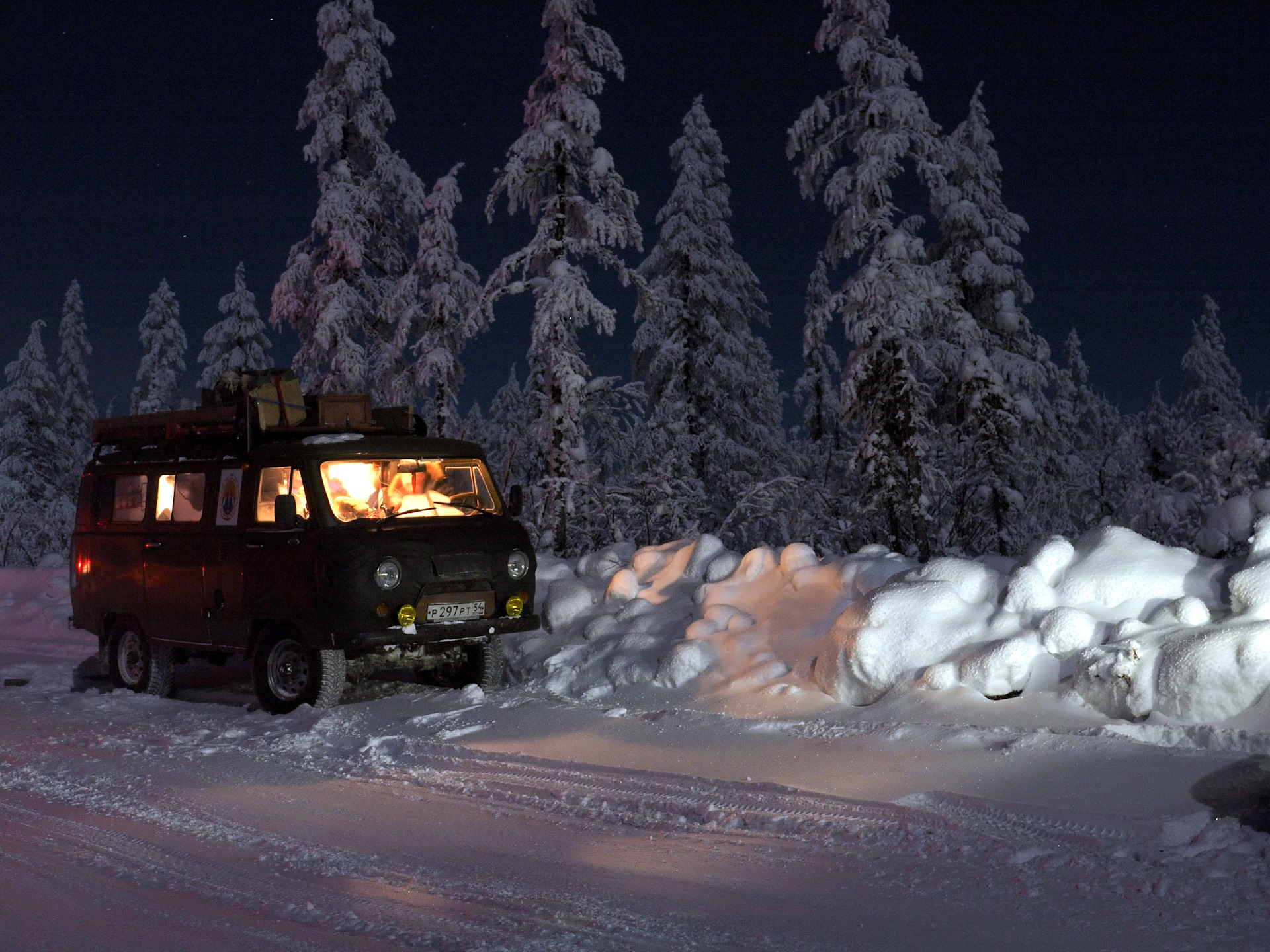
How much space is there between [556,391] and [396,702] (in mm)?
11084

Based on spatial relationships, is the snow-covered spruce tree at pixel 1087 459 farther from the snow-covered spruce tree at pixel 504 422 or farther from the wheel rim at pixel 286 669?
the snow-covered spruce tree at pixel 504 422

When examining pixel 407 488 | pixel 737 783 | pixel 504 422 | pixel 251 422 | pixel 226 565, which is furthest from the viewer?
pixel 504 422

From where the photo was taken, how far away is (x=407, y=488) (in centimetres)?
1092

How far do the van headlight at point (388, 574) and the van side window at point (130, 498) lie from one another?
3.57m

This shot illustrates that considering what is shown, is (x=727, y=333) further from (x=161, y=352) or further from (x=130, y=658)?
(x=161, y=352)

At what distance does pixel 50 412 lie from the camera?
158 feet

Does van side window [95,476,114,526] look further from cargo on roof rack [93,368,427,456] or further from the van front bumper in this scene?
the van front bumper

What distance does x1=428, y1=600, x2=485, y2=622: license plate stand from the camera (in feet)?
33.9

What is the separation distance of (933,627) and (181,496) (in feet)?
24.4

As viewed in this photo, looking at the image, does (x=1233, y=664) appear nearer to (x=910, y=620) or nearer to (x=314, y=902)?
(x=910, y=620)

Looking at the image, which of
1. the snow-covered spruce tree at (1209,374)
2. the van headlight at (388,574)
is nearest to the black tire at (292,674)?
Answer: the van headlight at (388,574)

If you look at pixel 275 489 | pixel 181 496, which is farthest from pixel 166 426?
pixel 275 489

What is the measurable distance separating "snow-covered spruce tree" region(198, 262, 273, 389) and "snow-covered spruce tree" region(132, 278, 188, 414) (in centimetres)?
828

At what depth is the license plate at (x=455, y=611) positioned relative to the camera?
1033 cm
